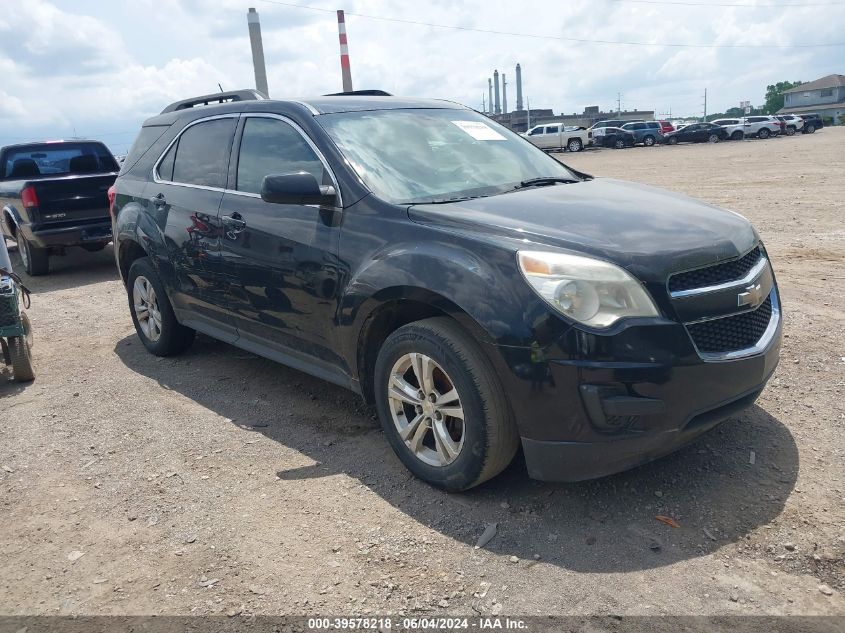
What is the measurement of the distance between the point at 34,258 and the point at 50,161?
5.00 ft

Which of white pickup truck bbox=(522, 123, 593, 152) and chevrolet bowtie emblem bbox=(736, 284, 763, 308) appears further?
white pickup truck bbox=(522, 123, 593, 152)

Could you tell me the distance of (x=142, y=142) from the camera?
5816 mm

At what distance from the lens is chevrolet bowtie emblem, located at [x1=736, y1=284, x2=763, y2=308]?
315 centimetres

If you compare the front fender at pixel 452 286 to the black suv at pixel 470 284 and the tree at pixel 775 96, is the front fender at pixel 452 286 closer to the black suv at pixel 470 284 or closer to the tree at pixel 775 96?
the black suv at pixel 470 284

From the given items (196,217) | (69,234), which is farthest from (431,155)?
(69,234)

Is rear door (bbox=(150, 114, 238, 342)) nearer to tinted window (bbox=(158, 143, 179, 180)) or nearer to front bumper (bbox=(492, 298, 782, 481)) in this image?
tinted window (bbox=(158, 143, 179, 180))

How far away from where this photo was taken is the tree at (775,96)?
109419 mm

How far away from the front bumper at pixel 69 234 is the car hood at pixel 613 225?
25.0 ft

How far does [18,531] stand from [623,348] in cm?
287


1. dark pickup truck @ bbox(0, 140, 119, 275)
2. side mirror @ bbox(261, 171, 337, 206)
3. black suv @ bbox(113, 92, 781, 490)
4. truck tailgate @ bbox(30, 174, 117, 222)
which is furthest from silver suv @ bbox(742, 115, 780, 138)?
side mirror @ bbox(261, 171, 337, 206)

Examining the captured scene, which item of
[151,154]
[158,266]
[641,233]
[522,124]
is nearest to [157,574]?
[641,233]

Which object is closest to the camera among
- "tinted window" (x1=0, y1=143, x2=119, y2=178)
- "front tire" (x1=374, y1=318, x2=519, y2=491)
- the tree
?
"front tire" (x1=374, y1=318, x2=519, y2=491)

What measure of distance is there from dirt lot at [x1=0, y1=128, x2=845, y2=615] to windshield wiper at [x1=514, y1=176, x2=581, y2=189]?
5.13 ft

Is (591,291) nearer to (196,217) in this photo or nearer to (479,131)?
(479,131)
